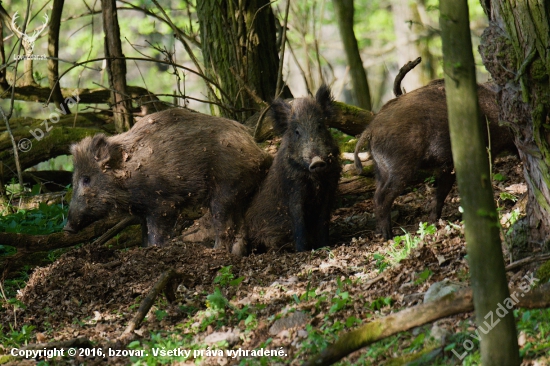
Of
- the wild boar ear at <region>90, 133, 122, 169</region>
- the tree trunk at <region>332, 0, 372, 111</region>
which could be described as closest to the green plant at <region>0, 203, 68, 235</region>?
the wild boar ear at <region>90, 133, 122, 169</region>

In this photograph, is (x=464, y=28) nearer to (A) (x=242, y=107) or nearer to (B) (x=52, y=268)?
(B) (x=52, y=268)

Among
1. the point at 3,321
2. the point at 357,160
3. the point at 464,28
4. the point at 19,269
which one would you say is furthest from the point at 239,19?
the point at 464,28

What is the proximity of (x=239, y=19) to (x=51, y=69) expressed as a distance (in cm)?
300

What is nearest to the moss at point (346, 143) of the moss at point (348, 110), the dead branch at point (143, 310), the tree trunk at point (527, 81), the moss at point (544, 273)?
the moss at point (348, 110)

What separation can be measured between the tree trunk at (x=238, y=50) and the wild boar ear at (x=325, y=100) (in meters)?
1.34

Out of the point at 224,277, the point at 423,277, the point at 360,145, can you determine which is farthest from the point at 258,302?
the point at 360,145

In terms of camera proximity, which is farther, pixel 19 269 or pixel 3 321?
pixel 19 269

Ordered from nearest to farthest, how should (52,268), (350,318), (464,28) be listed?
(464,28) → (350,318) → (52,268)

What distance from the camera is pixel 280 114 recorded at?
7312 millimetres

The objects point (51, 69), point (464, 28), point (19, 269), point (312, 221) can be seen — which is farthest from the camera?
point (51, 69)

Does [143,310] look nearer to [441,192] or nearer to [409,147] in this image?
[409,147]

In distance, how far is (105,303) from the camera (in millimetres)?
5332

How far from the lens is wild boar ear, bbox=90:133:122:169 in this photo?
24.8ft

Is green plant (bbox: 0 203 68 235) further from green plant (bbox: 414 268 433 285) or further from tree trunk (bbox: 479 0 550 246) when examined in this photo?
tree trunk (bbox: 479 0 550 246)
